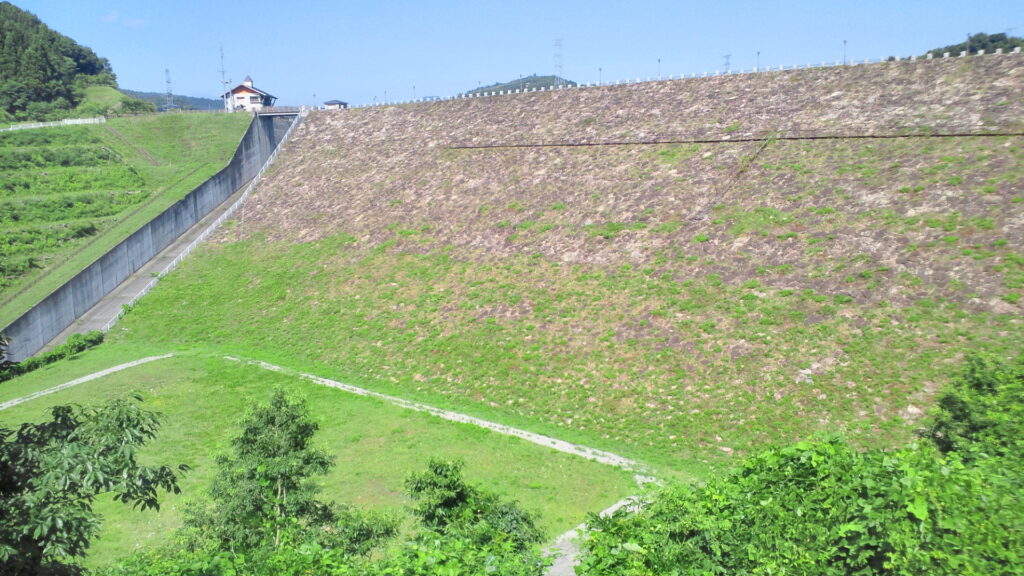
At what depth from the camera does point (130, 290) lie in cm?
4169

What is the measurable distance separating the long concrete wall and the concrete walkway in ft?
0.93

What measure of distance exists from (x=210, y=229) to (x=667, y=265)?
33153mm

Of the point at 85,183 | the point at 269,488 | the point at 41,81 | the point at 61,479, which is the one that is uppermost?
the point at 41,81

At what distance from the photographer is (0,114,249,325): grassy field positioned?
132 feet

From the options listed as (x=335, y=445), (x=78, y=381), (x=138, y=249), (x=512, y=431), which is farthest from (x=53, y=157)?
(x=512, y=431)

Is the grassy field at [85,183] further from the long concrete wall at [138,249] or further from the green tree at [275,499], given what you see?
the green tree at [275,499]

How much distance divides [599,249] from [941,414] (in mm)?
20065

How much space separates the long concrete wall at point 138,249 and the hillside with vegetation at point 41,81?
23317 millimetres

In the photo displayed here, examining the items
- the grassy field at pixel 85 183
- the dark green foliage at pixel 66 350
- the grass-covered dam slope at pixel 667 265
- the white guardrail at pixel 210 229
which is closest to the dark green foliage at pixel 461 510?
the grass-covered dam slope at pixel 667 265

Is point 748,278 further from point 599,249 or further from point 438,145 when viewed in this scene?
point 438,145

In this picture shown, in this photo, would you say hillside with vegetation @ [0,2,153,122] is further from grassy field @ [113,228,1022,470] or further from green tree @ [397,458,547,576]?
green tree @ [397,458,547,576]

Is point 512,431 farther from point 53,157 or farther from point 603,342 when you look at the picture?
point 53,157

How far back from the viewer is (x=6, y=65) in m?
69.2

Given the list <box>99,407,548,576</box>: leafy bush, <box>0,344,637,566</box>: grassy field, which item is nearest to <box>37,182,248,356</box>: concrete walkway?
<box>0,344,637,566</box>: grassy field
